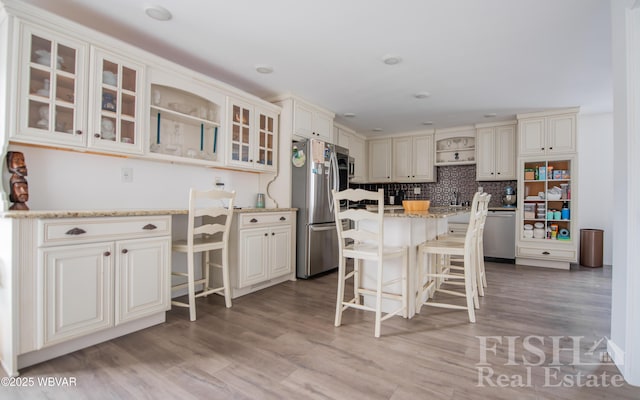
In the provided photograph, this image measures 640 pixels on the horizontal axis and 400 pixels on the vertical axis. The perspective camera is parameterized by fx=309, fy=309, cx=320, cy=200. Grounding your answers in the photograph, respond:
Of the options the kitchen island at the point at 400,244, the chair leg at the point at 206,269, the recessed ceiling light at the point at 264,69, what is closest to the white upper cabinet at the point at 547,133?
the kitchen island at the point at 400,244

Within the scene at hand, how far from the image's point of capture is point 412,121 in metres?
5.22

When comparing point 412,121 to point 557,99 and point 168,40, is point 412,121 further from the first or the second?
point 168,40

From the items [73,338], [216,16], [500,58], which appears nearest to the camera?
[73,338]

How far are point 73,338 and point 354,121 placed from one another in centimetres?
452

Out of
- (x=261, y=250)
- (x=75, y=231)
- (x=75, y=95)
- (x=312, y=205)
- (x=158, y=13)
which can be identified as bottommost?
(x=261, y=250)

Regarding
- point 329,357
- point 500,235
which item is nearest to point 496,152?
point 500,235

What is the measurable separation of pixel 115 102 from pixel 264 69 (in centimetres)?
142

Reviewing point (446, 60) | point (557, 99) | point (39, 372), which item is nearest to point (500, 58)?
point (446, 60)

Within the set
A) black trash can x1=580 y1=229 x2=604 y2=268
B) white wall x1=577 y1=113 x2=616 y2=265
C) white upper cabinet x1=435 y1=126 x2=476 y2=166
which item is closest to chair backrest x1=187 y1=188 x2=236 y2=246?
white upper cabinet x1=435 y1=126 x2=476 y2=166

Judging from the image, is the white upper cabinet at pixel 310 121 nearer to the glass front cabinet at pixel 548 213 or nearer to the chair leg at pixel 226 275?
the chair leg at pixel 226 275

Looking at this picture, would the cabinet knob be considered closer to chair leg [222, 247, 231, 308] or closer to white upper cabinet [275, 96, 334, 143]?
chair leg [222, 247, 231, 308]

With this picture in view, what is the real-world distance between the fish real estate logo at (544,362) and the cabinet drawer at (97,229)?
7.57 ft

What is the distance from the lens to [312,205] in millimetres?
3873

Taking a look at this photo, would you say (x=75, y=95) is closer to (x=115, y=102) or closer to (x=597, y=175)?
(x=115, y=102)
